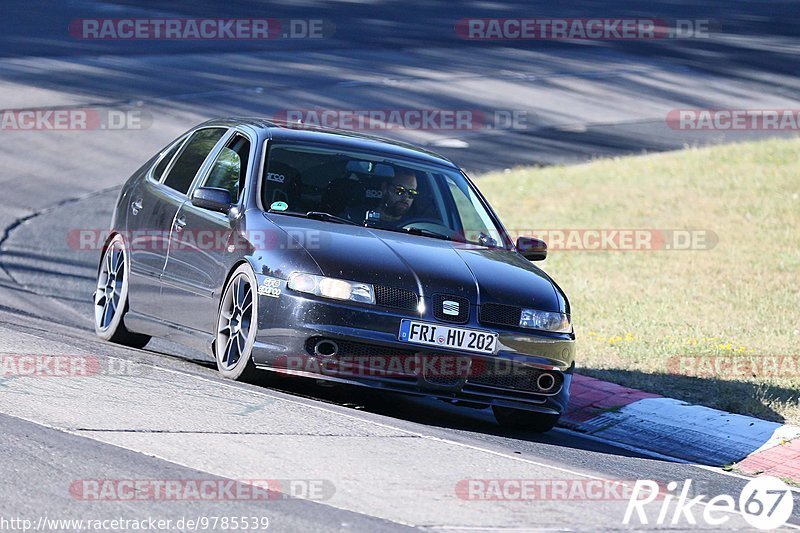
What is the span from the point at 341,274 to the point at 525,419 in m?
1.59

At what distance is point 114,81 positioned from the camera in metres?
22.6

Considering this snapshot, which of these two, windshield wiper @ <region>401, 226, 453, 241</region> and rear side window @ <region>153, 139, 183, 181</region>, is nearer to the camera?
windshield wiper @ <region>401, 226, 453, 241</region>

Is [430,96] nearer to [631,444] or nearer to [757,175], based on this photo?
[757,175]

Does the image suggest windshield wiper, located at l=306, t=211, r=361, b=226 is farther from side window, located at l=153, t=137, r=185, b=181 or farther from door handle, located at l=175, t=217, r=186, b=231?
side window, located at l=153, t=137, r=185, b=181

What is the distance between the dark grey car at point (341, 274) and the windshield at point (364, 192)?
0.03ft

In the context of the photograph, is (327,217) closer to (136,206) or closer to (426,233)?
(426,233)

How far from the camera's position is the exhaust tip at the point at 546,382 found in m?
7.97

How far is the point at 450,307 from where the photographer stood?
25.1ft

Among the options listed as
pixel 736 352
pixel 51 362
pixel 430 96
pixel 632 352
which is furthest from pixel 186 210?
pixel 430 96

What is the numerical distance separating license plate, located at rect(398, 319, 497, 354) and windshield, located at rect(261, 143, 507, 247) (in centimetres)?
113

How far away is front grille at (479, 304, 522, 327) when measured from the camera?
775cm

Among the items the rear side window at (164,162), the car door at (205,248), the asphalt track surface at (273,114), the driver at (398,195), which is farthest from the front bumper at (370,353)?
the rear side window at (164,162)

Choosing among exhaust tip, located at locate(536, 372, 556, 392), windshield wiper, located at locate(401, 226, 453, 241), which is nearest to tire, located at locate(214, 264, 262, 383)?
windshield wiper, located at locate(401, 226, 453, 241)

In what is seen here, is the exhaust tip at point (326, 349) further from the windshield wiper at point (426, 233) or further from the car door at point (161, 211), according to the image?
the car door at point (161, 211)
